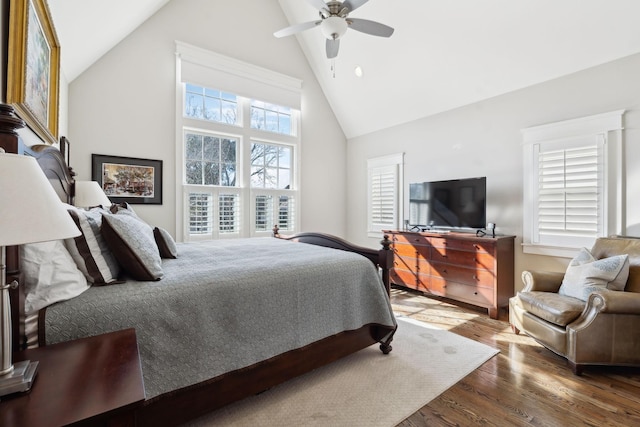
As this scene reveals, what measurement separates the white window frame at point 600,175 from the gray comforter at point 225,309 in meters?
2.28

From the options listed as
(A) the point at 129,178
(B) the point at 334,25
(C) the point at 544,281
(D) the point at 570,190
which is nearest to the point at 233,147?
(A) the point at 129,178

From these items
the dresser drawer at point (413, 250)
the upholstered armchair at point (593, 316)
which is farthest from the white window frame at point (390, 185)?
the upholstered armchair at point (593, 316)

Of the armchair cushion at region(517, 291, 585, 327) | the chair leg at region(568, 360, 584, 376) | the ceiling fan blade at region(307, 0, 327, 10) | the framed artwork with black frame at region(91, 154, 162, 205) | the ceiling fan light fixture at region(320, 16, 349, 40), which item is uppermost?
the ceiling fan blade at region(307, 0, 327, 10)

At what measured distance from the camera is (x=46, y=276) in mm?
1277

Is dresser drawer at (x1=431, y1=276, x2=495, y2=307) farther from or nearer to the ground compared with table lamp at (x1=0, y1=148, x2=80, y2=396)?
nearer to the ground

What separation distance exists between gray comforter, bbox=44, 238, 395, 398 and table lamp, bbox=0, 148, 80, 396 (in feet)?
1.35

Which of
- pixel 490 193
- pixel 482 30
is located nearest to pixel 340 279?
pixel 490 193

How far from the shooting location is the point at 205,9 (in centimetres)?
421

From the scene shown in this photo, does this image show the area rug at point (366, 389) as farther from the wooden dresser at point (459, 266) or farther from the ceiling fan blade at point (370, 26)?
the ceiling fan blade at point (370, 26)

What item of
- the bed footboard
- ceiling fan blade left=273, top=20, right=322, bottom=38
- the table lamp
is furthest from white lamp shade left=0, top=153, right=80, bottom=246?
ceiling fan blade left=273, top=20, right=322, bottom=38

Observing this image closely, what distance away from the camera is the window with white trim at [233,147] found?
163 inches

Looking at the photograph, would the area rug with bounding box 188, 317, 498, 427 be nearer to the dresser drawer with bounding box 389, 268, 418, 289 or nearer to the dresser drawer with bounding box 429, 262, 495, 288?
the dresser drawer with bounding box 429, 262, 495, 288

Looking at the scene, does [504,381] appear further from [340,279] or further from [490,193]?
[490,193]

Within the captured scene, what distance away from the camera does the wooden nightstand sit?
729 mm
